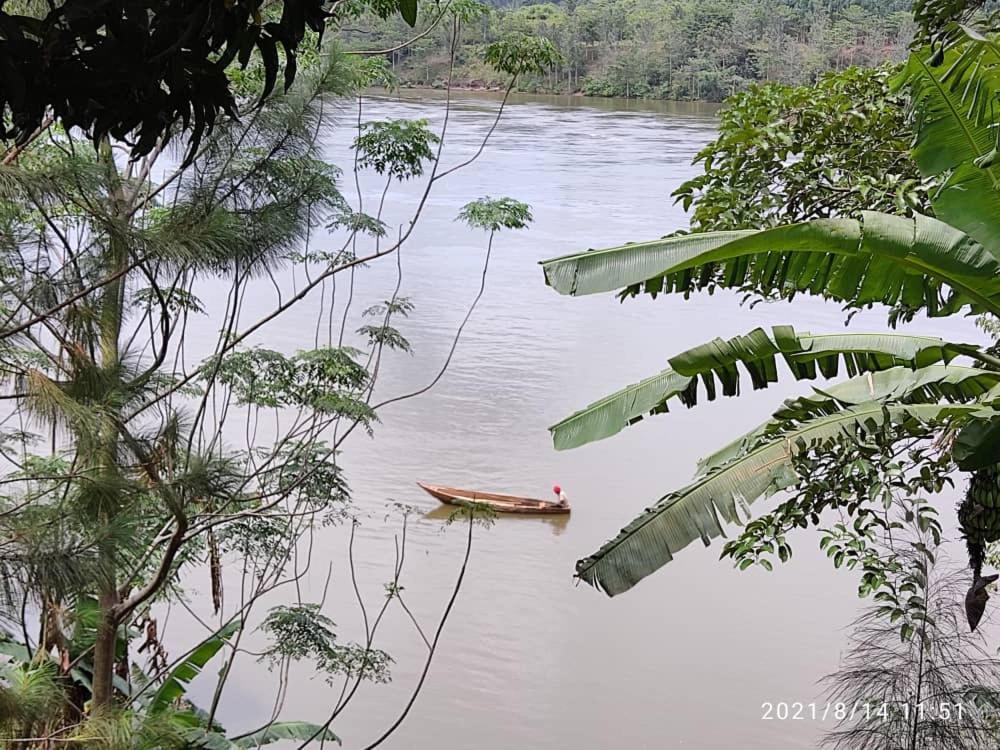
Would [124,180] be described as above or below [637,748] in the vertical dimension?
above

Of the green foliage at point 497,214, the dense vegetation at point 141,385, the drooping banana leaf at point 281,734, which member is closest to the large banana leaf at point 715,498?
the dense vegetation at point 141,385

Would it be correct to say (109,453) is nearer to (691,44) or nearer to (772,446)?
(772,446)

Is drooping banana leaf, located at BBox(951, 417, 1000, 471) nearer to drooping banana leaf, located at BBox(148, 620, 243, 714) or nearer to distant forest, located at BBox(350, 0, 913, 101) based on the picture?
drooping banana leaf, located at BBox(148, 620, 243, 714)

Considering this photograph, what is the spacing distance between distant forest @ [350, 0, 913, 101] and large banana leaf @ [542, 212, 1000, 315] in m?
11.1

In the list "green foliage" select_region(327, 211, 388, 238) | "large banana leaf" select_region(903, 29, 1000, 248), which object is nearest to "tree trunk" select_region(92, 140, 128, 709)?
"green foliage" select_region(327, 211, 388, 238)

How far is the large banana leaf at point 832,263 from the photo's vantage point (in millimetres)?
2246

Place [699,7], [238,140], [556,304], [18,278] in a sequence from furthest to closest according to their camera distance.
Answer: [699,7], [556,304], [238,140], [18,278]

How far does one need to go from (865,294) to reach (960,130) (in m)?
0.38

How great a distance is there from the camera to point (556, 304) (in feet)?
42.4

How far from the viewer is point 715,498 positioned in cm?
245

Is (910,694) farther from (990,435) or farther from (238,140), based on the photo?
(238,140)

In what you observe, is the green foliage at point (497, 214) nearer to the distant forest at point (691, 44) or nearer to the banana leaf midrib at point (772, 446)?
the banana leaf midrib at point (772, 446)

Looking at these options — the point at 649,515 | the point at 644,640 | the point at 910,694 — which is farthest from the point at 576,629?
the point at 649,515

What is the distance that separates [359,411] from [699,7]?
17640mm
